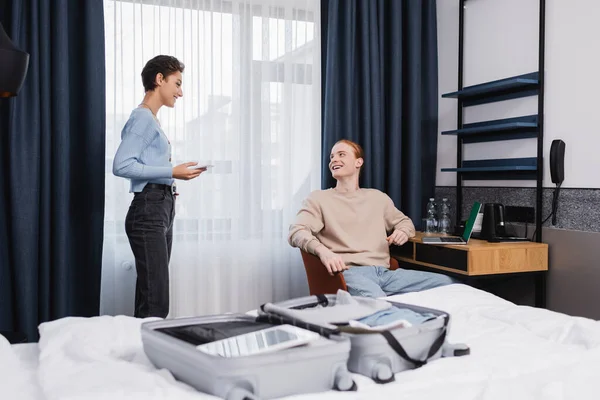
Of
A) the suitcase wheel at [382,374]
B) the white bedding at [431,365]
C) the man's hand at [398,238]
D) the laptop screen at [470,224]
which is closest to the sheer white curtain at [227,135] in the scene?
the man's hand at [398,238]

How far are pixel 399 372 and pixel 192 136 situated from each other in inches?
99.7

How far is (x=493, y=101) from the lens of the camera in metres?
3.59

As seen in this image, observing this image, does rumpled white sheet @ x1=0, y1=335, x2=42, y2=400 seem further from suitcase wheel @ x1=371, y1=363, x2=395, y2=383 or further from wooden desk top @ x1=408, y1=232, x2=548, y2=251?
wooden desk top @ x1=408, y1=232, x2=548, y2=251

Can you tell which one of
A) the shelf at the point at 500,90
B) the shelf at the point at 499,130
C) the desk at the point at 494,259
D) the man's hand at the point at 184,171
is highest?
the shelf at the point at 500,90

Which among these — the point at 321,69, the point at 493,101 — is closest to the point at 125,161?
the point at 321,69

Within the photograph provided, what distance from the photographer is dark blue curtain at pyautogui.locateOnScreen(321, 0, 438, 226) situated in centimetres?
382

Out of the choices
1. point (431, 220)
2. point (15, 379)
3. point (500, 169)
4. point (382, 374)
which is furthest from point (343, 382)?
point (431, 220)

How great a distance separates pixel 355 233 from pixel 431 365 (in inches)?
79.4

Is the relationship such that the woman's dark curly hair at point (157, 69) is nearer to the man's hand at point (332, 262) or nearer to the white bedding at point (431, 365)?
the man's hand at point (332, 262)

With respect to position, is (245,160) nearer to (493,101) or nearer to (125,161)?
(125,161)

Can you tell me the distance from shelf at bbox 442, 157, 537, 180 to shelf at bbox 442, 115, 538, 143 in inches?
5.4

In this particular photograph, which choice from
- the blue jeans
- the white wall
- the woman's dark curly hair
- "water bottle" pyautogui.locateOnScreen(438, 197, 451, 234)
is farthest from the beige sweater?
the woman's dark curly hair

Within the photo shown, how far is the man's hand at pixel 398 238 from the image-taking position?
3.27 meters

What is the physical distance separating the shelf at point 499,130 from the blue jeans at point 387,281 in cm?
94
